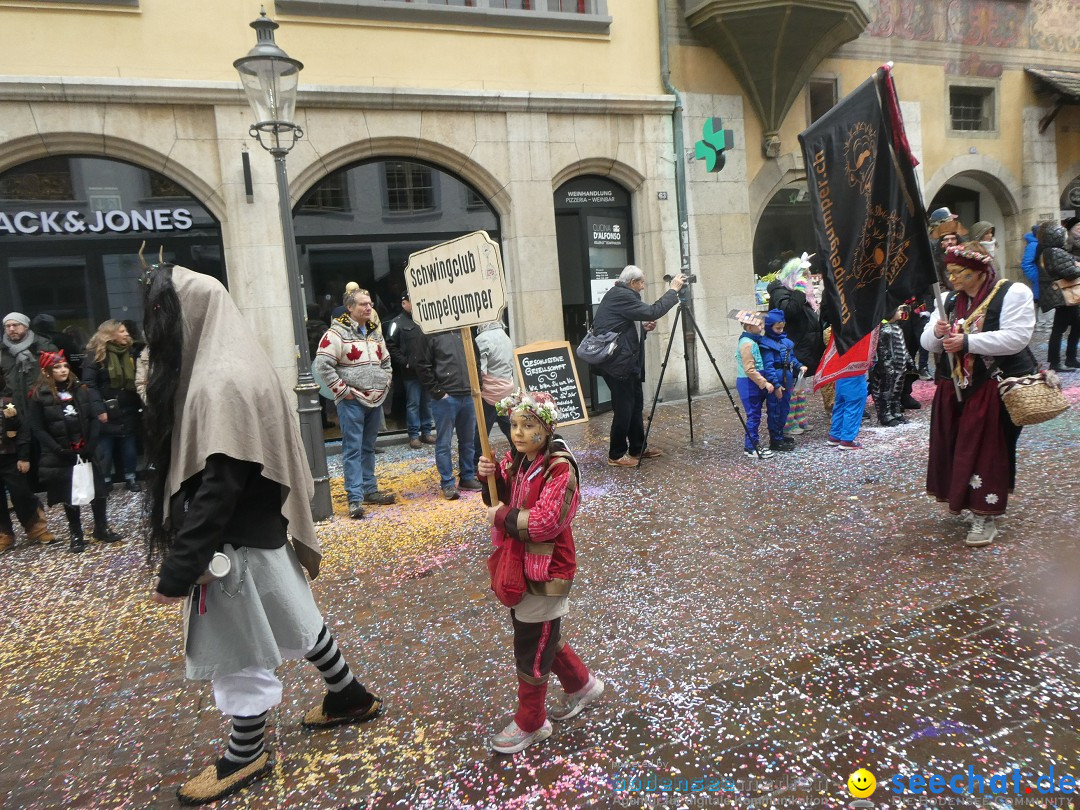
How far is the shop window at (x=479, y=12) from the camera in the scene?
9328mm

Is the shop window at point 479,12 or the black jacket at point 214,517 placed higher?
the shop window at point 479,12

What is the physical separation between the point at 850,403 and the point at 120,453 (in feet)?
25.4

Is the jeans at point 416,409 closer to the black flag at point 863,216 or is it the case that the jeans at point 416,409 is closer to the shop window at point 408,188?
the shop window at point 408,188

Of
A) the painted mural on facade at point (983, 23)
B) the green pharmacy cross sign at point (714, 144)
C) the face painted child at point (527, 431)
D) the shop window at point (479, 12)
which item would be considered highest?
the painted mural on facade at point (983, 23)

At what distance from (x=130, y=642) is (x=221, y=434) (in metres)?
2.60

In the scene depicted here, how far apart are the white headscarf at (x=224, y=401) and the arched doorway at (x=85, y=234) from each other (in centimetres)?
698

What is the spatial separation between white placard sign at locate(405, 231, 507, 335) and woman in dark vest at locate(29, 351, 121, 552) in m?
3.36

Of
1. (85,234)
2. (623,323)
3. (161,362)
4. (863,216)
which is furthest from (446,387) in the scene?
(85,234)

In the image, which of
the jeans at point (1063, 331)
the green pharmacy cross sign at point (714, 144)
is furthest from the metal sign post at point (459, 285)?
the jeans at point (1063, 331)

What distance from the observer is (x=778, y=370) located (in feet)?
25.0

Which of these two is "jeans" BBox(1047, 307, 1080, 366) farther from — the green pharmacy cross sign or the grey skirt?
the grey skirt

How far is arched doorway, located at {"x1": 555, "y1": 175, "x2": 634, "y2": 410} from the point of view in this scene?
11250 mm

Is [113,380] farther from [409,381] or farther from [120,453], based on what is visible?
[409,381]

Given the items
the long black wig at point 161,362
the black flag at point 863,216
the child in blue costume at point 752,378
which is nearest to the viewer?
the long black wig at point 161,362
